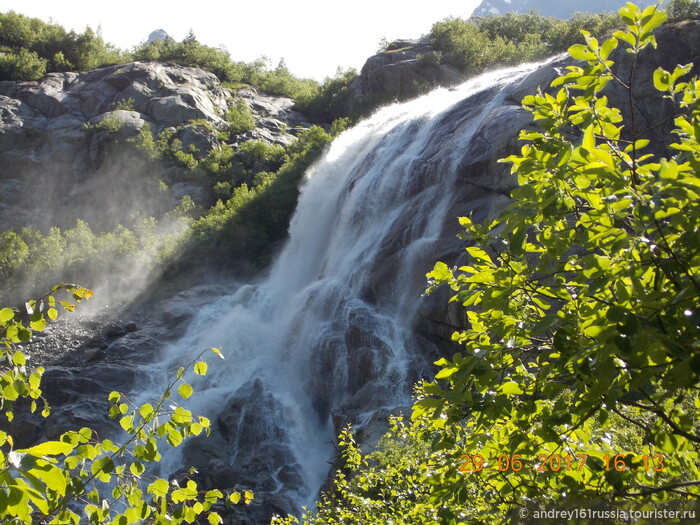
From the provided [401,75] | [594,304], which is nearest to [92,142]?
[401,75]

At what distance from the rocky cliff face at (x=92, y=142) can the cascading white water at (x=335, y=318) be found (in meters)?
17.3

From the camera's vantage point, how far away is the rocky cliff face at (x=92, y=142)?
1730 inches

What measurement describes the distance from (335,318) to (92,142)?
1264 inches

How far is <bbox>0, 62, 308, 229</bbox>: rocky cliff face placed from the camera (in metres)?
43.9

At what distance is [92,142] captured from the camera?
4566 cm

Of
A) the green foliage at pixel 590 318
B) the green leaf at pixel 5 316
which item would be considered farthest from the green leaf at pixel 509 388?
the green leaf at pixel 5 316

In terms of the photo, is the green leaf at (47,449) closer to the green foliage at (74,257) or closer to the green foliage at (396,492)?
the green foliage at (396,492)

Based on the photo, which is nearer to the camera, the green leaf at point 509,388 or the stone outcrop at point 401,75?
the green leaf at point 509,388

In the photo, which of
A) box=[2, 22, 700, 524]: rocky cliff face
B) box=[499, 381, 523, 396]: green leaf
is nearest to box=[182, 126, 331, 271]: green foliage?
box=[2, 22, 700, 524]: rocky cliff face

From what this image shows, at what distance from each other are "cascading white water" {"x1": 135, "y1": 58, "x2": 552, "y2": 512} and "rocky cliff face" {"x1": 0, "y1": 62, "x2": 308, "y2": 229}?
17253 millimetres

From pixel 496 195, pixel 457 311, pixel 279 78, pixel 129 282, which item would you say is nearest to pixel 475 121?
pixel 496 195

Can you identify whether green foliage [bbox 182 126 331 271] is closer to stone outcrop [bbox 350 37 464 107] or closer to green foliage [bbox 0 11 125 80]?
stone outcrop [bbox 350 37 464 107]

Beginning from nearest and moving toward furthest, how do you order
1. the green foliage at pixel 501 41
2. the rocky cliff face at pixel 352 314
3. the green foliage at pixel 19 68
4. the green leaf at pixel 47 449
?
the green leaf at pixel 47 449
the rocky cliff face at pixel 352 314
the green foliage at pixel 501 41
the green foliage at pixel 19 68

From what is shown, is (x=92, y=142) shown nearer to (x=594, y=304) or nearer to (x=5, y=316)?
(x=5, y=316)
